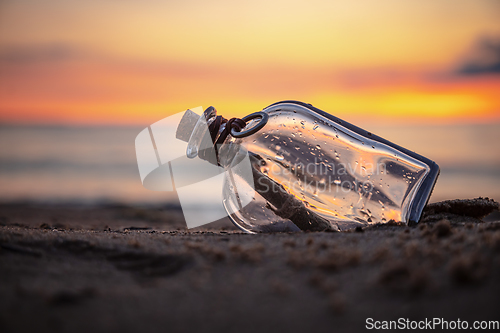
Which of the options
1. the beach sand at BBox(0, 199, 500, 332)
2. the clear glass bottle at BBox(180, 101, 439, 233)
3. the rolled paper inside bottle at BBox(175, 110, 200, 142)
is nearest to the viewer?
the beach sand at BBox(0, 199, 500, 332)

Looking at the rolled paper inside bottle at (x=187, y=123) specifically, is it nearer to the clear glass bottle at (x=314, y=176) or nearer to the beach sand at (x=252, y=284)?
the clear glass bottle at (x=314, y=176)

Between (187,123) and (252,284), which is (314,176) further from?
(252,284)

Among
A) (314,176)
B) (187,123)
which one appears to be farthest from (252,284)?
(187,123)

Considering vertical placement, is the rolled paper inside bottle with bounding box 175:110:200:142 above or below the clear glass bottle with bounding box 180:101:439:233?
above

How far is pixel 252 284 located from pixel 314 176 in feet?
3.02

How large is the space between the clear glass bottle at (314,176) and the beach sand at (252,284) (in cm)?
44

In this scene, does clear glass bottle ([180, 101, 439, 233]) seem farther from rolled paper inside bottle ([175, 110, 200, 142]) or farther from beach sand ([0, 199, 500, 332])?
beach sand ([0, 199, 500, 332])

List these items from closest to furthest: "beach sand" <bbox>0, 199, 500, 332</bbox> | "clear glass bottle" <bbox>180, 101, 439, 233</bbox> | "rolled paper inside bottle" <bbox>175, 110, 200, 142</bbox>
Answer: "beach sand" <bbox>0, 199, 500, 332</bbox>, "clear glass bottle" <bbox>180, 101, 439, 233</bbox>, "rolled paper inside bottle" <bbox>175, 110, 200, 142</bbox>

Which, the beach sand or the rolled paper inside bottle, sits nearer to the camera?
the beach sand

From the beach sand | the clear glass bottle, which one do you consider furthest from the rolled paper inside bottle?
the beach sand

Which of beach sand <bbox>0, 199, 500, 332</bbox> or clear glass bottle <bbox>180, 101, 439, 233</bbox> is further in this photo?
clear glass bottle <bbox>180, 101, 439, 233</bbox>

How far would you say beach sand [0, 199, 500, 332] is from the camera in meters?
0.84

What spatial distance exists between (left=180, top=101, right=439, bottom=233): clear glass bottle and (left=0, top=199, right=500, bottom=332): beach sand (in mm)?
438

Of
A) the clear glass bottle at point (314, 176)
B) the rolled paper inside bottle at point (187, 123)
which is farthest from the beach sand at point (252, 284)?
the rolled paper inside bottle at point (187, 123)
